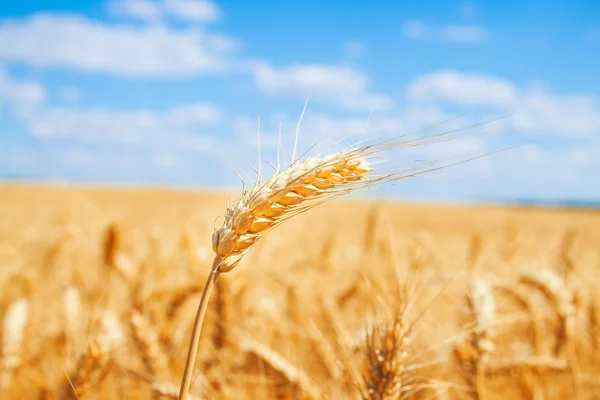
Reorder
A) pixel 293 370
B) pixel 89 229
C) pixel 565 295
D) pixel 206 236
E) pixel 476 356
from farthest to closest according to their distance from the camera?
1. pixel 89 229
2. pixel 206 236
3. pixel 565 295
4. pixel 293 370
5. pixel 476 356

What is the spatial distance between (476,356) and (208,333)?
1363 millimetres

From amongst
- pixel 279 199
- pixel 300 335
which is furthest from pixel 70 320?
pixel 279 199

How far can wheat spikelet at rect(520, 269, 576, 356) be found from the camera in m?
2.38

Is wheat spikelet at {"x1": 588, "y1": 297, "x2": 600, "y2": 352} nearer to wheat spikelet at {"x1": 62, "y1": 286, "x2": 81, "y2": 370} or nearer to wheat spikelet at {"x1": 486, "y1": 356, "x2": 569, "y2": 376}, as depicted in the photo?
wheat spikelet at {"x1": 486, "y1": 356, "x2": 569, "y2": 376}

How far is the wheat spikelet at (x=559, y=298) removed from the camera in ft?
7.79

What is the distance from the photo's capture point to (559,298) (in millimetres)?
2447

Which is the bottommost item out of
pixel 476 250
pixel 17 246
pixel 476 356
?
pixel 17 246

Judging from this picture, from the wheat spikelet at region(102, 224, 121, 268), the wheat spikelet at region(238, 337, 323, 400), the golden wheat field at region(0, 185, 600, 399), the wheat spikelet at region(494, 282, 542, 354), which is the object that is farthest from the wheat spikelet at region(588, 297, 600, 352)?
the wheat spikelet at region(102, 224, 121, 268)

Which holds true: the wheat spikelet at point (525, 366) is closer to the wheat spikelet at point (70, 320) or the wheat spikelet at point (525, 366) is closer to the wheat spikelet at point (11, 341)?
the wheat spikelet at point (70, 320)

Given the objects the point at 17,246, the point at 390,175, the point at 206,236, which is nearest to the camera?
the point at 390,175

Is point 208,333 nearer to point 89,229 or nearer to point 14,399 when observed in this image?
point 14,399

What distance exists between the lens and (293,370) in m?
1.91

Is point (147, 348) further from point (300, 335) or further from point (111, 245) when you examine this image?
point (300, 335)

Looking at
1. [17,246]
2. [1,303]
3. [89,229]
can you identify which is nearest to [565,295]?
[1,303]
